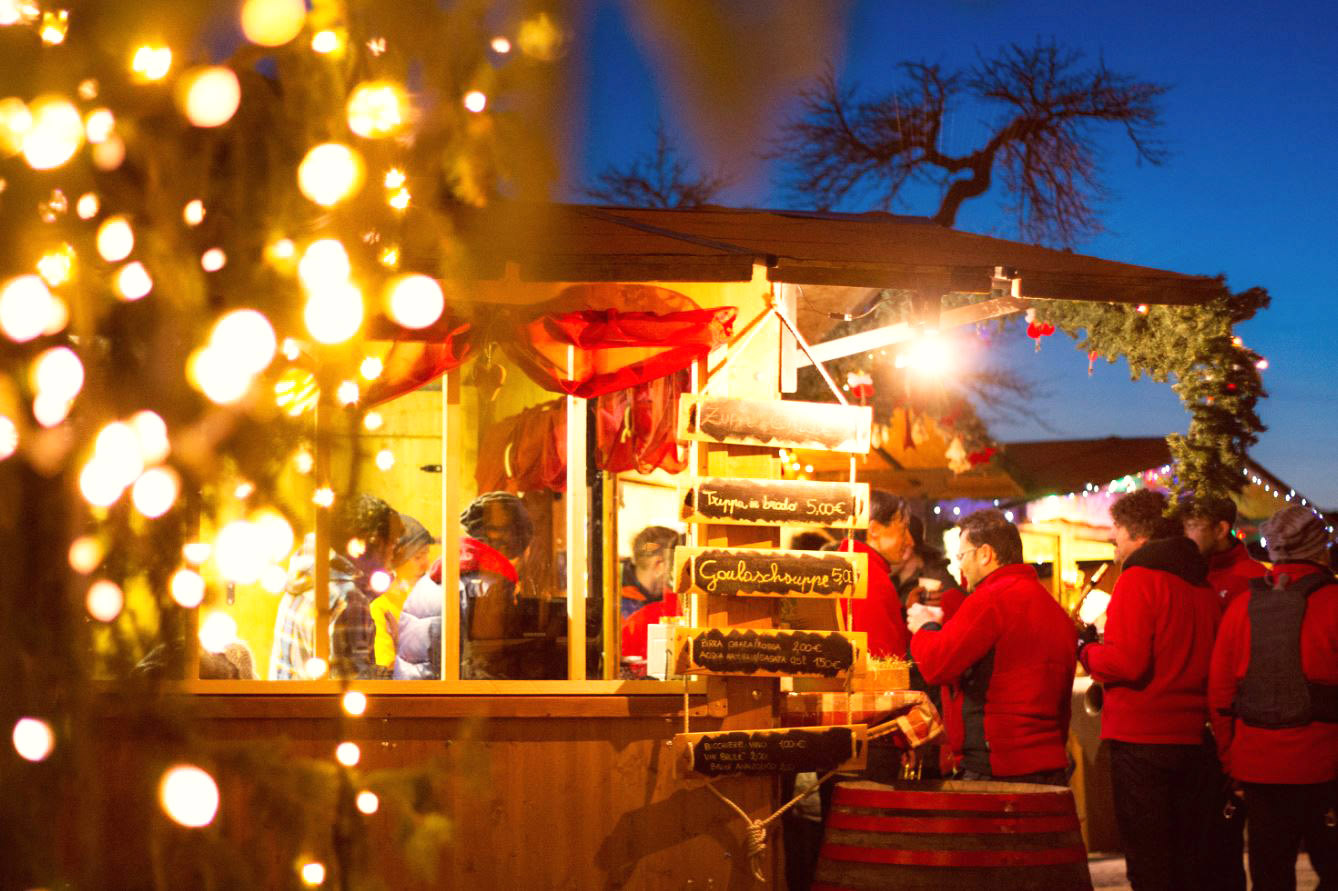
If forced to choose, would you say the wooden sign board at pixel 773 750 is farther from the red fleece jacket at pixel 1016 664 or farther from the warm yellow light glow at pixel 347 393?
the warm yellow light glow at pixel 347 393

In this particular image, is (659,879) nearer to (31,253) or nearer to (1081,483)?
(31,253)

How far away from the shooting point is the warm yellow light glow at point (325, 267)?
1756mm

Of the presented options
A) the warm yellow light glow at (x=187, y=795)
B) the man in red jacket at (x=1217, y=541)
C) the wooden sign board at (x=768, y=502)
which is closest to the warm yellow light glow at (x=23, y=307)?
the warm yellow light glow at (x=187, y=795)

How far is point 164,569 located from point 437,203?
1.90 feet

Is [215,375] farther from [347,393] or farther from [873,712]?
[873,712]

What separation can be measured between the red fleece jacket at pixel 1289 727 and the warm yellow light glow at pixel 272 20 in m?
4.74

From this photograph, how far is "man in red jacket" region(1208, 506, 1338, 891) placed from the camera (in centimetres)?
529

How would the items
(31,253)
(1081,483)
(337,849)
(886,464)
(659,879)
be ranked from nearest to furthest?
(31,253), (337,849), (659,879), (886,464), (1081,483)

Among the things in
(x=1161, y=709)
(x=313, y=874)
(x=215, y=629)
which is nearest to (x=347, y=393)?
(x=215, y=629)

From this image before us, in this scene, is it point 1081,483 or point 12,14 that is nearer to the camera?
point 12,14

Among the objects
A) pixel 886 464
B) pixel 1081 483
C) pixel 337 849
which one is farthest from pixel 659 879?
pixel 1081 483

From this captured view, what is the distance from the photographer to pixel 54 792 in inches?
63.9

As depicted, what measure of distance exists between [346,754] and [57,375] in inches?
23.8

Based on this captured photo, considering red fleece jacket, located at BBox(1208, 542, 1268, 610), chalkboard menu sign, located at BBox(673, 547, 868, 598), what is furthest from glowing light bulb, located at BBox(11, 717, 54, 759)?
red fleece jacket, located at BBox(1208, 542, 1268, 610)
